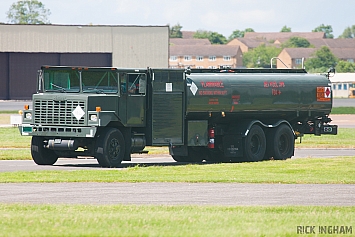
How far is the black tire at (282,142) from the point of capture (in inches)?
1152

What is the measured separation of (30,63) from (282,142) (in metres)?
67.6

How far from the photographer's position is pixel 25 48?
3656 inches

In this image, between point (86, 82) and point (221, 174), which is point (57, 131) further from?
point (221, 174)

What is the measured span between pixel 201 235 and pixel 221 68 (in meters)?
18.2

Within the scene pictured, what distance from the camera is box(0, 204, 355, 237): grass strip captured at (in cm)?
1227

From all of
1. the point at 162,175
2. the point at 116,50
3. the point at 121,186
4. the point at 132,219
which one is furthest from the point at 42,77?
the point at 116,50

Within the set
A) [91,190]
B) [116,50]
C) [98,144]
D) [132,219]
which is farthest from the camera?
[116,50]

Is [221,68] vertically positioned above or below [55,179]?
above

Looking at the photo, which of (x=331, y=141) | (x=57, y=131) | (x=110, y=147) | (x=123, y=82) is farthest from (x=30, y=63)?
(x=110, y=147)

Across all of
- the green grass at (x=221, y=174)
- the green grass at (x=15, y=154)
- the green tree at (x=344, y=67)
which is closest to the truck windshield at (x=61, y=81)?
the green grass at (x=221, y=174)

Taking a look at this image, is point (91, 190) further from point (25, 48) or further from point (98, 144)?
point (25, 48)

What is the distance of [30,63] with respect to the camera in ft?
311

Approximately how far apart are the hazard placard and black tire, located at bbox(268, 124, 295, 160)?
5.46 feet

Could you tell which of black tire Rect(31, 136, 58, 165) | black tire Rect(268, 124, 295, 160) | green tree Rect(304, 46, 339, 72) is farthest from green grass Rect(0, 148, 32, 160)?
green tree Rect(304, 46, 339, 72)
